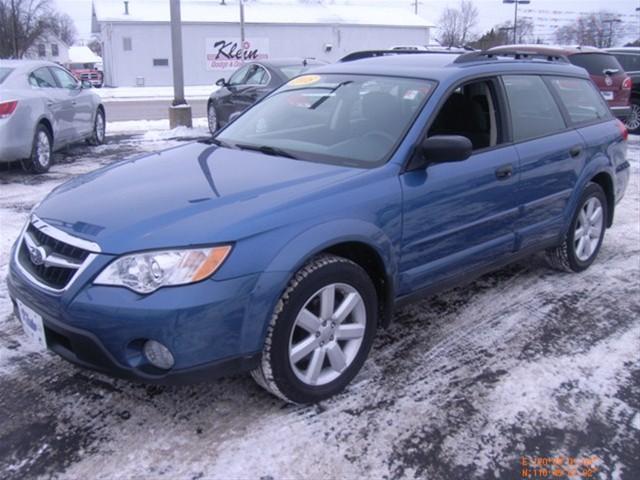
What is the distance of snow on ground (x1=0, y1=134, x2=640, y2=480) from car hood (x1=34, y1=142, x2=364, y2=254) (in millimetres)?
881

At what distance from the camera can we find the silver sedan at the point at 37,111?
7773 millimetres

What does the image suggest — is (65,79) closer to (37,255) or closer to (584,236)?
(37,255)

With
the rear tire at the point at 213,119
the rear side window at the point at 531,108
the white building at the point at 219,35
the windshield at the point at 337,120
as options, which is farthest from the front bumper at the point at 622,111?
the white building at the point at 219,35

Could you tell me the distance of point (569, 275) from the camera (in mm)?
5078

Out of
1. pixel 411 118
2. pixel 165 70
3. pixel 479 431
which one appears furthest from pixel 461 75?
pixel 165 70

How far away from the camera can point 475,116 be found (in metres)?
4.07

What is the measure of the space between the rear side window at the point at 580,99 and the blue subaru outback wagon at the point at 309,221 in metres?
0.03

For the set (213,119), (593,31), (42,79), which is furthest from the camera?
(593,31)

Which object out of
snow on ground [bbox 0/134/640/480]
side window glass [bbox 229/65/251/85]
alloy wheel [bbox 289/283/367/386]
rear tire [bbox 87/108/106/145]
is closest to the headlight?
alloy wheel [bbox 289/283/367/386]

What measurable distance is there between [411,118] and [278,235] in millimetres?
1255

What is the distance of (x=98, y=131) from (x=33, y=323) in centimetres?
912

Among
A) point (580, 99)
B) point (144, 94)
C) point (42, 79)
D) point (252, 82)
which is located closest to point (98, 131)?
point (42, 79)

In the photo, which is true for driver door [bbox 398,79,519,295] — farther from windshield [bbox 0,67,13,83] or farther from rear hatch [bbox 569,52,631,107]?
rear hatch [bbox 569,52,631,107]

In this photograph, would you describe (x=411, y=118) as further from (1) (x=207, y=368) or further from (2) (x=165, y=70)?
(2) (x=165, y=70)
